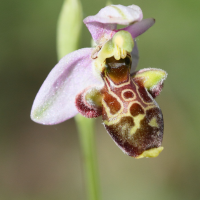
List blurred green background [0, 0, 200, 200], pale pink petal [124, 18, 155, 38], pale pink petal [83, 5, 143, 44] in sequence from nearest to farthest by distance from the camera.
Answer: pale pink petal [83, 5, 143, 44] < pale pink petal [124, 18, 155, 38] < blurred green background [0, 0, 200, 200]

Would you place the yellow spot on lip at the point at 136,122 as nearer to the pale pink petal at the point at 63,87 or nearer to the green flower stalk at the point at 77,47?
the pale pink petal at the point at 63,87

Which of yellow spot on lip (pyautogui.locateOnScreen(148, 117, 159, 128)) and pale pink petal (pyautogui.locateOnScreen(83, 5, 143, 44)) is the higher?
pale pink petal (pyautogui.locateOnScreen(83, 5, 143, 44))

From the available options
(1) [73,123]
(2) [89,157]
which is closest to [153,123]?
(2) [89,157]

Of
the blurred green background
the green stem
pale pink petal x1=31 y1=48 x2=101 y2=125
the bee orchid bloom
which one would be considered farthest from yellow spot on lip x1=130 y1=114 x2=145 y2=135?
the blurred green background

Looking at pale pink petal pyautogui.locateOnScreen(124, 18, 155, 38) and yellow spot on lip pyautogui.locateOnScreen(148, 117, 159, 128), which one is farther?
pale pink petal pyautogui.locateOnScreen(124, 18, 155, 38)

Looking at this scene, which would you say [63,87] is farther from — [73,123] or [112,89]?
[73,123]

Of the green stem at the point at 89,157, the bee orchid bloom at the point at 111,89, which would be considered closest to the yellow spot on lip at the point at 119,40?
the bee orchid bloom at the point at 111,89

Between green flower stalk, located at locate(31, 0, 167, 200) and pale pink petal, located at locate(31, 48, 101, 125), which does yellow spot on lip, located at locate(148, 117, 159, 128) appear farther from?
pale pink petal, located at locate(31, 48, 101, 125)
